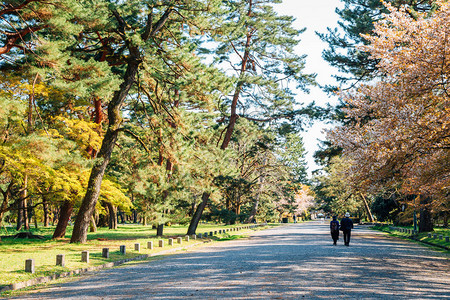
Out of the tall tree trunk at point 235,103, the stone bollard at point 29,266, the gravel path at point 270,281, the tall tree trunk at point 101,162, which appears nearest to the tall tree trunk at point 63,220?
the tall tree trunk at point 101,162

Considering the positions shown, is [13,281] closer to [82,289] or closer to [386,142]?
[82,289]

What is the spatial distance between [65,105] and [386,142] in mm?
17710

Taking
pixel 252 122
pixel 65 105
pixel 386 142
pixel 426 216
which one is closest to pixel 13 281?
pixel 386 142

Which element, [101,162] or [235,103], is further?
[235,103]

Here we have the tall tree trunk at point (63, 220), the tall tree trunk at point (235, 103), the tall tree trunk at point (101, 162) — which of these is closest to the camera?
the tall tree trunk at point (101, 162)

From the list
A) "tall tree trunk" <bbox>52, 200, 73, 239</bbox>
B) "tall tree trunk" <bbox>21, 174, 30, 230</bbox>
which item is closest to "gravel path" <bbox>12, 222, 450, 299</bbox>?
"tall tree trunk" <bbox>21, 174, 30, 230</bbox>

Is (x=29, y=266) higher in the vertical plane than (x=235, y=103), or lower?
lower

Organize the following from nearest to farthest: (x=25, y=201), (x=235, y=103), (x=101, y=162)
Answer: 1. (x=101, y=162)
2. (x=235, y=103)
3. (x=25, y=201)

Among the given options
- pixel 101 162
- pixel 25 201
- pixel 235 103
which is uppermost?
pixel 235 103

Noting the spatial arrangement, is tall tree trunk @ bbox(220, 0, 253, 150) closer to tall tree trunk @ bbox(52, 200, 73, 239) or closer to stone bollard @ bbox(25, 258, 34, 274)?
tall tree trunk @ bbox(52, 200, 73, 239)

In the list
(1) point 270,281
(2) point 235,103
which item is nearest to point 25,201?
(2) point 235,103

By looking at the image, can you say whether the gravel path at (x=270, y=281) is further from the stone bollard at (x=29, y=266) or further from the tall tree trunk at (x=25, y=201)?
the tall tree trunk at (x=25, y=201)

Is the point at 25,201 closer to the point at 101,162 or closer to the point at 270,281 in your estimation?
the point at 101,162

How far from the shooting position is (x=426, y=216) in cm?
2847
